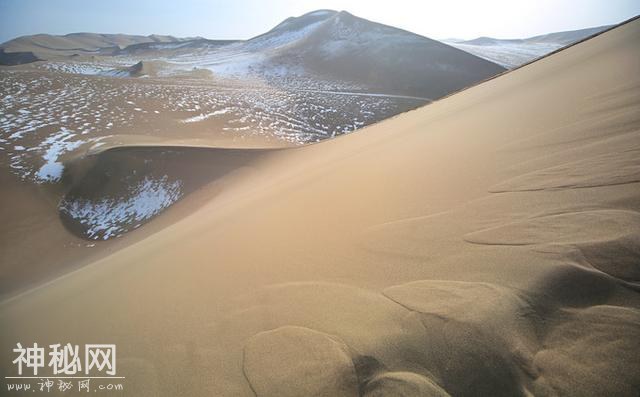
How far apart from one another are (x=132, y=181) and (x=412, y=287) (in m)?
5.13

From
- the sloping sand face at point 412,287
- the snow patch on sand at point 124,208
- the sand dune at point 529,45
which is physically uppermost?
the sand dune at point 529,45

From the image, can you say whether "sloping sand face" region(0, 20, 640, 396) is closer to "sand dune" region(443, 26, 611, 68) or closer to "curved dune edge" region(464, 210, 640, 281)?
"curved dune edge" region(464, 210, 640, 281)

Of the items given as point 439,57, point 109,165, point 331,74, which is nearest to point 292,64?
point 331,74

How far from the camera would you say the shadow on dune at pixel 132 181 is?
441cm

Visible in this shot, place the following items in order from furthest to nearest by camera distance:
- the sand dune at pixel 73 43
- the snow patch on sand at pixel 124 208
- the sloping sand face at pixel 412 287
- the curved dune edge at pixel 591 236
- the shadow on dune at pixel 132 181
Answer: the sand dune at pixel 73 43
the shadow on dune at pixel 132 181
the snow patch on sand at pixel 124 208
the curved dune edge at pixel 591 236
the sloping sand face at pixel 412 287

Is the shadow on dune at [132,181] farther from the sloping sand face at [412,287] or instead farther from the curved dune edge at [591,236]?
the curved dune edge at [591,236]

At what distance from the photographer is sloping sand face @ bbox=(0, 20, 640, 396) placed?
876 millimetres

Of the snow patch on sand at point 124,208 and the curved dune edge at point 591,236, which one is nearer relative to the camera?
the curved dune edge at point 591,236

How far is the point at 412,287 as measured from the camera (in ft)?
3.99

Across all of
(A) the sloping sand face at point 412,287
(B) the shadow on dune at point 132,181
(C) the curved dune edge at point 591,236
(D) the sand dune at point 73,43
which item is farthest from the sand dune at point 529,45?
(D) the sand dune at point 73,43

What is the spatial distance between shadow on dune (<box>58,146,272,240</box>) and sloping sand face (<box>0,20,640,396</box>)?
7.12ft

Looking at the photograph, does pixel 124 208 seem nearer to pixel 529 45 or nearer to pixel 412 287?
pixel 412 287

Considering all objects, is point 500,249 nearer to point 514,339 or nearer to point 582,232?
point 582,232

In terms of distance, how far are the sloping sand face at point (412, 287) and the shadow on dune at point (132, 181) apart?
217cm
